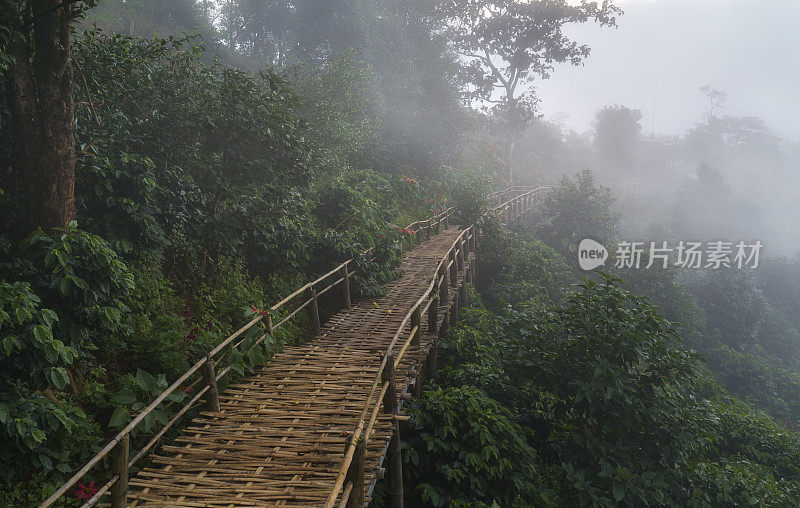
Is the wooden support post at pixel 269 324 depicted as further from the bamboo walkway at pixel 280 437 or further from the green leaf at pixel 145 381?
the green leaf at pixel 145 381

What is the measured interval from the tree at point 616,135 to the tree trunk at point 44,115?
182 ft

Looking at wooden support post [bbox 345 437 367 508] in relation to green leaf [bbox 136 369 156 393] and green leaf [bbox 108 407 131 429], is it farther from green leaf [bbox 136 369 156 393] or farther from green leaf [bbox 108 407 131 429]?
green leaf [bbox 136 369 156 393]

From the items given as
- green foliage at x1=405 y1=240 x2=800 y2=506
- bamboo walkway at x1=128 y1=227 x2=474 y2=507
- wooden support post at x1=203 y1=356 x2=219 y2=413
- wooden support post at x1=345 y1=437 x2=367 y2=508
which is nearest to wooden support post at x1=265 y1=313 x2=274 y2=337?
bamboo walkway at x1=128 y1=227 x2=474 y2=507

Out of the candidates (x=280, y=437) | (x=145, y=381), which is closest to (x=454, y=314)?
(x=280, y=437)

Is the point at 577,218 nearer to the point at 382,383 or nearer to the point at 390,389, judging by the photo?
the point at 382,383

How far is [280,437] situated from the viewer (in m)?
4.77

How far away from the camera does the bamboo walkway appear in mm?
3943

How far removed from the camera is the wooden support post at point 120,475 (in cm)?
371

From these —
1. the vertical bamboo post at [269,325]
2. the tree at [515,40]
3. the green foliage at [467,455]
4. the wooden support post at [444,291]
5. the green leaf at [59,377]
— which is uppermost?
the tree at [515,40]

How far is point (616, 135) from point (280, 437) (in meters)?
56.5

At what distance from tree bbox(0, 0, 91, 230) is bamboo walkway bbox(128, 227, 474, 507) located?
8.71 feet

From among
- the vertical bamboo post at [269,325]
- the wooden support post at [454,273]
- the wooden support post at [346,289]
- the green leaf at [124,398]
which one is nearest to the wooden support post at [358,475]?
the green leaf at [124,398]

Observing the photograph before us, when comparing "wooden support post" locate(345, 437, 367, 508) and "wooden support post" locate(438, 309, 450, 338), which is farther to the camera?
"wooden support post" locate(438, 309, 450, 338)

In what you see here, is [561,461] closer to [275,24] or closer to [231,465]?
[231,465]
